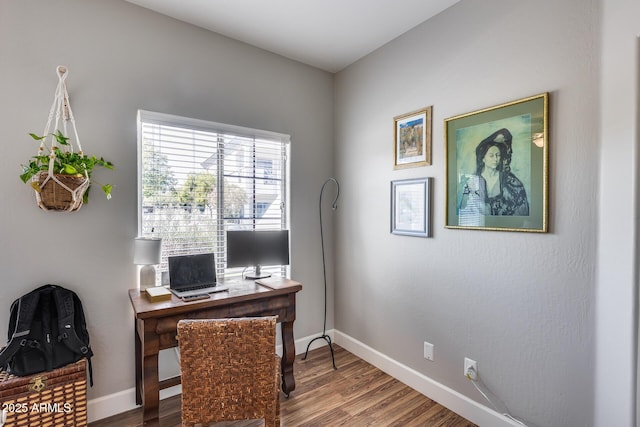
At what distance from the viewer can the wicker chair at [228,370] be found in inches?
57.9

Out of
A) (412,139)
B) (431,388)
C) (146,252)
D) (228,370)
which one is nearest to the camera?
(228,370)

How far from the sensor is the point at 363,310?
299 centimetres

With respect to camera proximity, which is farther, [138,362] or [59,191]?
[138,362]

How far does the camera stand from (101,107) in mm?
2098

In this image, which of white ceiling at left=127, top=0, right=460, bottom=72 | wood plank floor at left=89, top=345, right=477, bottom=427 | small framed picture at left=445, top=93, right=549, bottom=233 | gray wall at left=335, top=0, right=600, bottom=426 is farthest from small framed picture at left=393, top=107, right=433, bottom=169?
wood plank floor at left=89, top=345, right=477, bottom=427

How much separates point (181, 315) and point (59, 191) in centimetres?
96

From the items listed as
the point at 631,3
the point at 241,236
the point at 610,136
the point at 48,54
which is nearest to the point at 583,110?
the point at 610,136

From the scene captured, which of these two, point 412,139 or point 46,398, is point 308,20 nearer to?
point 412,139

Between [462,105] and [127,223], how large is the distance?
2446mm

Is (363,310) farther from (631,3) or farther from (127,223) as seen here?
(631,3)

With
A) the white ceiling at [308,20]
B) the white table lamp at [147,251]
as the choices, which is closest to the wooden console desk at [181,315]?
the white table lamp at [147,251]

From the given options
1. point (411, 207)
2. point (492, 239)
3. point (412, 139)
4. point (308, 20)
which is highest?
point (308, 20)

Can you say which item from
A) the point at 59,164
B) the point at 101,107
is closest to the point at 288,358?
the point at 59,164

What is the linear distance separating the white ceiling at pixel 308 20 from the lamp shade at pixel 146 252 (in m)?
1.66
